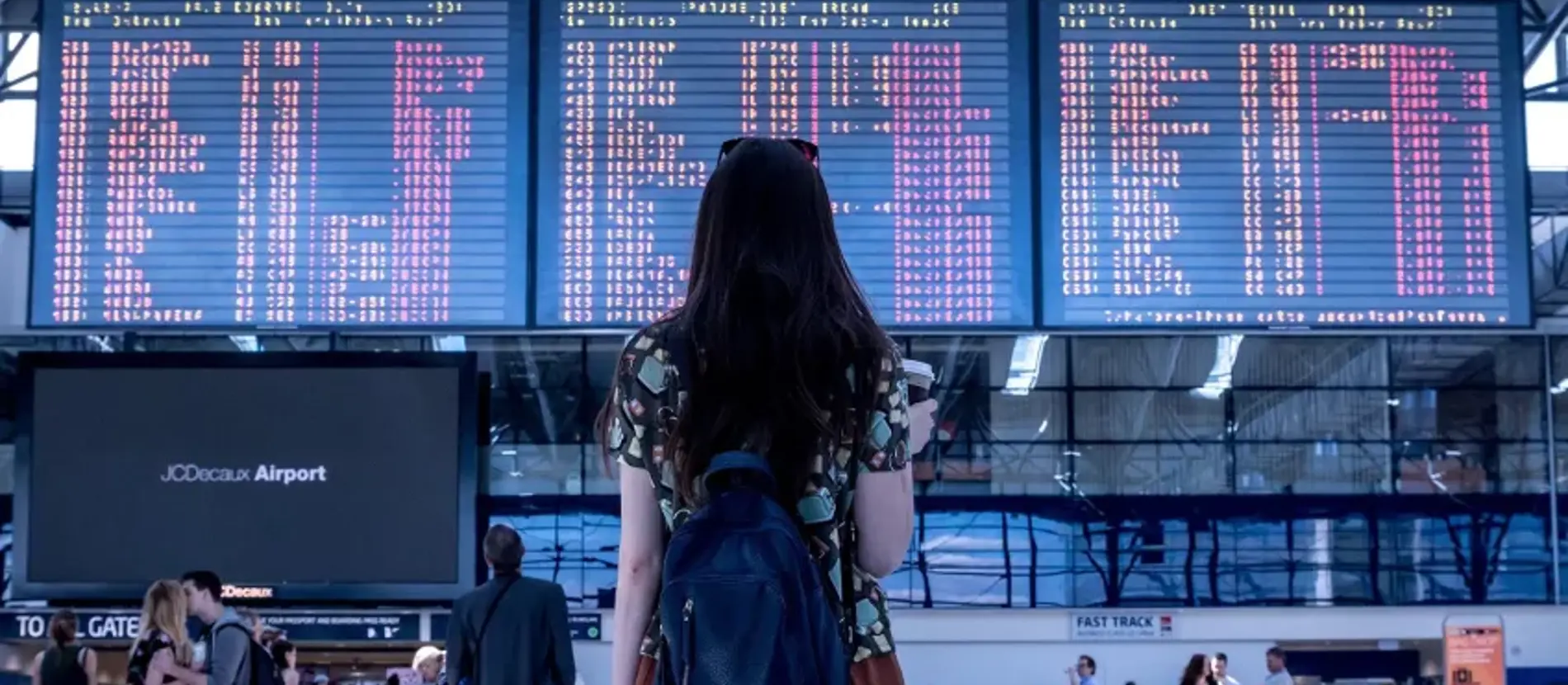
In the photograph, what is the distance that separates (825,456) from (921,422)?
1.20 feet

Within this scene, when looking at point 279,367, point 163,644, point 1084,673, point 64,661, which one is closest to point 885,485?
point 163,644

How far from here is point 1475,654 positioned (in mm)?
13484

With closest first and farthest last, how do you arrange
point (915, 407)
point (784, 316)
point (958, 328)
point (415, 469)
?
point (784, 316) → point (915, 407) → point (958, 328) → point (415, 469)

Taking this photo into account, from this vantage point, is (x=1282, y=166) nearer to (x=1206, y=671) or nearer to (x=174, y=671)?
(x=1206, y=671)

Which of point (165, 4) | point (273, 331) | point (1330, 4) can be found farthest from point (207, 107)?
point (1330, 4)

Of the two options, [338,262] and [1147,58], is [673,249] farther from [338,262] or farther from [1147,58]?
[1147,58]

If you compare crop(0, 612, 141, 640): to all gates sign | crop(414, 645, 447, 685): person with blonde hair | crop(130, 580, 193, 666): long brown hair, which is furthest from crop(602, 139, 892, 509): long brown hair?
crop(0, 612, 141, 640): to all gates sign

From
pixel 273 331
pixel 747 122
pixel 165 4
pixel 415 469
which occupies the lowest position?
pixel 415 469

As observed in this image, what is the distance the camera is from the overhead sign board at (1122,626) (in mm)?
14969

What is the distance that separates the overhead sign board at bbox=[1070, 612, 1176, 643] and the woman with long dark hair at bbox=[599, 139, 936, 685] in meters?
13.5

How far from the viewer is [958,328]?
8.11m

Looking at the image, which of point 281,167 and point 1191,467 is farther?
point 1191,467

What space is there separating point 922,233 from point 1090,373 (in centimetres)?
903

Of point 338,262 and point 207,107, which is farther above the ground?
point 207,107
